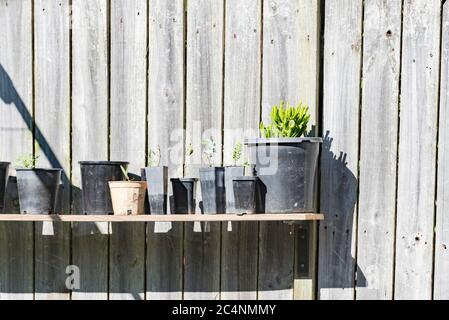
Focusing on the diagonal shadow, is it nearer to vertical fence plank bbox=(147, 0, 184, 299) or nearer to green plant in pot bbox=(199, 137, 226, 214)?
vertical fence plank bbox=(147, 0, 184, 299)

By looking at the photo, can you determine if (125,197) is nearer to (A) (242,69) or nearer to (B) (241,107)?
(B) (241,107)

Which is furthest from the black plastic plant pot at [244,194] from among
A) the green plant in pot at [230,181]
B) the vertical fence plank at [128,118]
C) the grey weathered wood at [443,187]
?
the grey weathered wood at [443,187]

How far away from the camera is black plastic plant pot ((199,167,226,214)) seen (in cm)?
281

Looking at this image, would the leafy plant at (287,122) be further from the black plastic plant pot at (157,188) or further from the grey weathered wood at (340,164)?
the black plastic plant pot at (157,188)

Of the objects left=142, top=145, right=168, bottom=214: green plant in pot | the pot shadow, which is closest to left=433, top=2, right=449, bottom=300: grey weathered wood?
the pot shadow

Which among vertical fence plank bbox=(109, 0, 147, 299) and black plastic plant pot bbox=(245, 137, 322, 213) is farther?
vertical fence plank bbox=(109, 0, 147, 299)

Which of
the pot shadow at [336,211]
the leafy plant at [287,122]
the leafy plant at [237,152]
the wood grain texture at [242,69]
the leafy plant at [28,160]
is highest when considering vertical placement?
the wood grain texture at [242,69]

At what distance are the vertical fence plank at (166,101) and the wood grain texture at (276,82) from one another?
38 centimetres

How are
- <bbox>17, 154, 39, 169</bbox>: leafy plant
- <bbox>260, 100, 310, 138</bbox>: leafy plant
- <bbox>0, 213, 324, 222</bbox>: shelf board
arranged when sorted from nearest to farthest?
<bbox>0, 213, 324, 222</bbox>: shelf board < <bbox>260, 100, 310, 138</bbox>: leafy plant < <bbox>17, 154, 39, 169</bbox>: leafy plant

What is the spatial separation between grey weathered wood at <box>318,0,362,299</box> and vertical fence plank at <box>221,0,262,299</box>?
0.32 metres

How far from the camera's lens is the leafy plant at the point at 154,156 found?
2994 mm

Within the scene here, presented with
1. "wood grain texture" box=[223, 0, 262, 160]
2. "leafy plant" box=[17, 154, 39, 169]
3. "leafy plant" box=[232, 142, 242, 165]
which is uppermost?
"wood grain texture" box=[223, 0, 262, 160]

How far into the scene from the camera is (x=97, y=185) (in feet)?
9.20

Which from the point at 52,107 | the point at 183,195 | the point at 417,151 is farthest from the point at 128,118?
the point at 417,151
